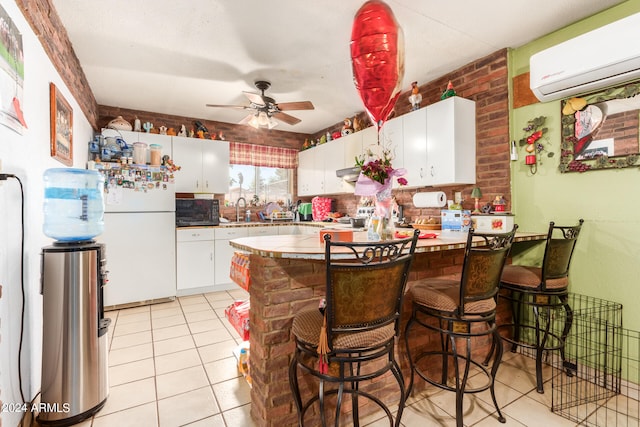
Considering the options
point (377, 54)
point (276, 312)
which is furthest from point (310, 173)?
point (276, 312)

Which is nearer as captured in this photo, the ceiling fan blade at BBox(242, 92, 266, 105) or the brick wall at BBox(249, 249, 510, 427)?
the brick wall at BBox(249, 249, 510, 427)

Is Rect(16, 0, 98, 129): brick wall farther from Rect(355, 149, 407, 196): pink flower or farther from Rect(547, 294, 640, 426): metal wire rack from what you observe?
Rect(547, 294, 640, 426): metal wire rack

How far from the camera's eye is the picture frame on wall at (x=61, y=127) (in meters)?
2.12

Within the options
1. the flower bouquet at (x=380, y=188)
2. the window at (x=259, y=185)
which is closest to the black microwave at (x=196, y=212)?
the window at (x=259, y=185)

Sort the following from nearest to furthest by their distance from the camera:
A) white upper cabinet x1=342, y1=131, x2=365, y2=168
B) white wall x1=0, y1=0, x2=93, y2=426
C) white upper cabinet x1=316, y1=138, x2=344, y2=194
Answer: white wall x1=0, y1=0, x2=93, y2=426 < white upper cabinet x1=342, y1=131, x2=365, y2=168 < white upper cabinet x1=316, y1=138, x2=344, y2=194

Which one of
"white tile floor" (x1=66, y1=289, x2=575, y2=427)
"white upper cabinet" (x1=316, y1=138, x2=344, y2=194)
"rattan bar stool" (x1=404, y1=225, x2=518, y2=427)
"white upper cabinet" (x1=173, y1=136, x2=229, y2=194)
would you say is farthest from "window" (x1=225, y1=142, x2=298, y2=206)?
"rattan bar stool" (x1=404, y1=225, x2=518, y2=427)

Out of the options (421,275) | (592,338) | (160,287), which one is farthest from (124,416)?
(592,338)

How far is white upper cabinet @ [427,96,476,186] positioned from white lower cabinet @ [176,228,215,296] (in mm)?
3141

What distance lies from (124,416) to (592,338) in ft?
10.7

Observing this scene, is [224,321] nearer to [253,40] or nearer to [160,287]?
[160,287]

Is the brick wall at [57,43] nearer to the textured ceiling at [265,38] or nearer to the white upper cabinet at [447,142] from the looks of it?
the textured ceiling at [265,38]

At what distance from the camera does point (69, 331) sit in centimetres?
169

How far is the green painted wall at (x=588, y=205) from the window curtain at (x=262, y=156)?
3.83m

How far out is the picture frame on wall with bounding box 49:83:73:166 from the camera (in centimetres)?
212
